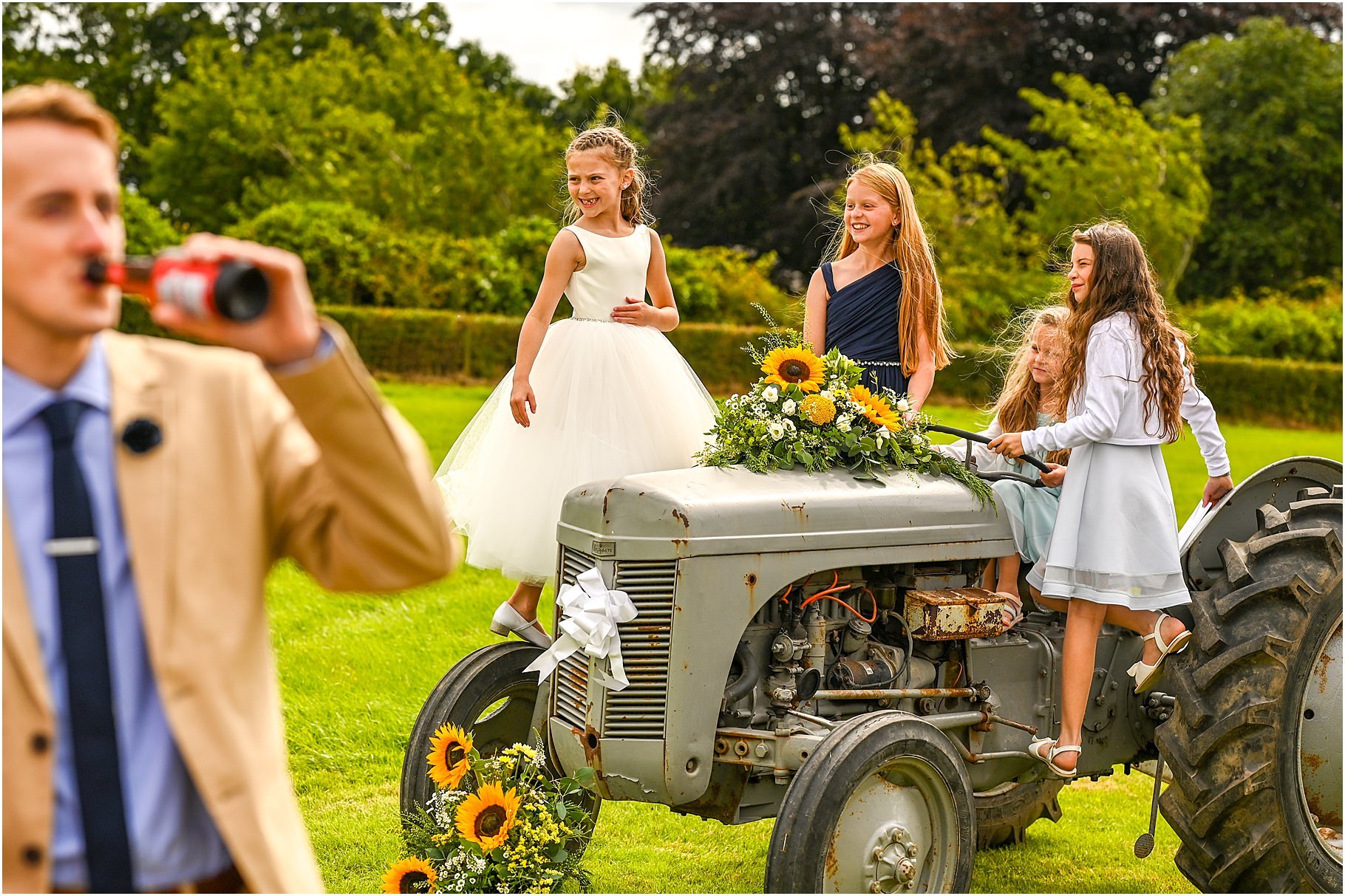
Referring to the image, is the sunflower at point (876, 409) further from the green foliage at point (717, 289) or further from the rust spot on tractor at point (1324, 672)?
the green foliage at point (717, 289)

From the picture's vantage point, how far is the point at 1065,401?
15.4 ft

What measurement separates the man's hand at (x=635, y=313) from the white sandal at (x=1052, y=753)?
1.99m

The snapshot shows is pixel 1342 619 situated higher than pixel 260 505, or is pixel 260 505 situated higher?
pixel 260 505

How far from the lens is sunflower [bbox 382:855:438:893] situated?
4.36 metres

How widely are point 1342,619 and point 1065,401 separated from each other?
117 cm

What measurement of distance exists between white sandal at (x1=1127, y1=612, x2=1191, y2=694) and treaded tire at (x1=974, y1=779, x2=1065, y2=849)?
554 mm

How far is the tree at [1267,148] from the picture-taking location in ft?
90.0

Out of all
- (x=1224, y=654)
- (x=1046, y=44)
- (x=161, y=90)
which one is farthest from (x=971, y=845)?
(x=161, y=90)

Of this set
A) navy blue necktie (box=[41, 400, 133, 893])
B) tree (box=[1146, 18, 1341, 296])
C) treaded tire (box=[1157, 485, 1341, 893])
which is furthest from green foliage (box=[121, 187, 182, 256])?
tree (box=[1146, 18, 1341, 296])

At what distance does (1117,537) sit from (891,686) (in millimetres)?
879

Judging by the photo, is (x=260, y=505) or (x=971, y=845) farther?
(x=971, y=845)

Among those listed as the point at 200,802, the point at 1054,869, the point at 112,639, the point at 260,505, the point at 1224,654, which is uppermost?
the point at 260,505

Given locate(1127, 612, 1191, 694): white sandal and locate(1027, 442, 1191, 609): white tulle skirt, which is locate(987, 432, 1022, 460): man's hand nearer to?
locate(1027, 442, 1191, 609): white tulle skirt

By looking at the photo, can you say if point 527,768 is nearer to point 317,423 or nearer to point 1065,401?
point 1065,401
